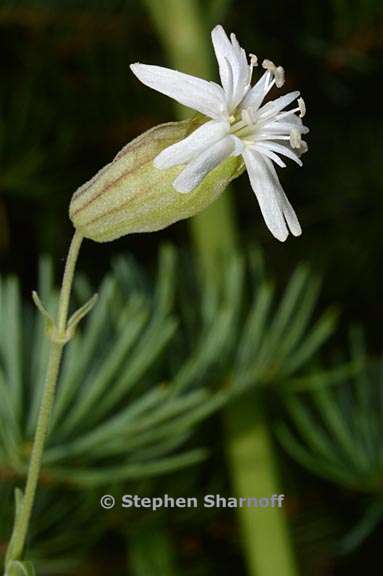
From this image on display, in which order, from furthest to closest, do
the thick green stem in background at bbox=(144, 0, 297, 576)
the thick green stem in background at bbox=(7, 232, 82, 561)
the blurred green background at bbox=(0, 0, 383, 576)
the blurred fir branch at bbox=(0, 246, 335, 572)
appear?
1. the blurred green background at bbox=(0, 0, 383, 576)
2. the thick green stem in background at bbox=(144, 0, 297, 576)
3. the blurred fir branch at bbox=(0, 246, 335, 572)
4. the thick green stem in background at bbox=(7, 232, 82, 561)

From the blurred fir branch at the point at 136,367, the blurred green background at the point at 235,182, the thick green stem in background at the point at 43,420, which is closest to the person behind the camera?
the thick green stem in background at the point at 43,420

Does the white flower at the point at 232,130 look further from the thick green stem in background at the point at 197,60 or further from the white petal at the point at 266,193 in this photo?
the thick green stem in background at the point at 197,60

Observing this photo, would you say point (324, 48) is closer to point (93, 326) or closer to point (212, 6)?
point (212, 6)

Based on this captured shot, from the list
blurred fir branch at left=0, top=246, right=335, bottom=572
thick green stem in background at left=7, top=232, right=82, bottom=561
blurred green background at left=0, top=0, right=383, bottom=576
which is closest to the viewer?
thick green stem in background at left=7, top=232, right=82, bottom=561

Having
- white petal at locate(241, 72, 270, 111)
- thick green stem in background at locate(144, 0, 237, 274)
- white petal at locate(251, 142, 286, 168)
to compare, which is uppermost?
thick green stem in background at locate(144, 0, 237, 274)

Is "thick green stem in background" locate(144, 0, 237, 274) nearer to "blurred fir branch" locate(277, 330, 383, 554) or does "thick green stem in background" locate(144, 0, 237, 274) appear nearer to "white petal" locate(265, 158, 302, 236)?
"blurred fir branch" locate(277, 330, 383, 554)

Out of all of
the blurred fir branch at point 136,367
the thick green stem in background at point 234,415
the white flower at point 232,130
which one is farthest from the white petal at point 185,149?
the thick green stem in background at point 234,415

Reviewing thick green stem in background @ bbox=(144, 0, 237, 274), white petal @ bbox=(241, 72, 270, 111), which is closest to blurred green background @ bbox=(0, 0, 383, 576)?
thick green stem in background @ bbox=(144, 0, 237, 274)
